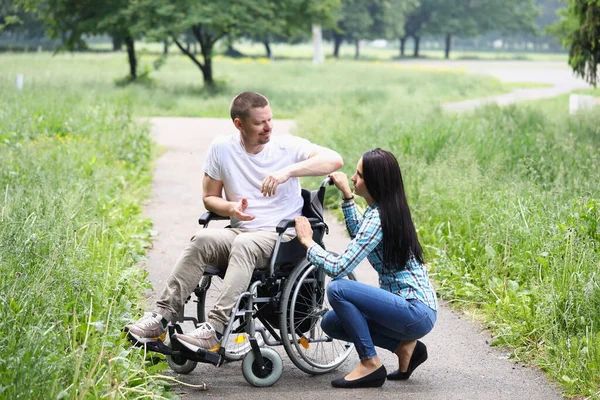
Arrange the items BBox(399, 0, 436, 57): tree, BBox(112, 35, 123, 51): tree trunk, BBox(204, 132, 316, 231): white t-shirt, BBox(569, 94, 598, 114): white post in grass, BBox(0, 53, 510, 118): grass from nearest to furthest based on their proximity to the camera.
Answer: BBox(204, 132, 316, 231): white t-shirt < BBox(569, 94, 598, 114): white post in grass < BBox(0, 53, 510, 118): grass < BBox(112, 35, 123, 51): tree trunk < BBox(399, 0, 436, 57): tree

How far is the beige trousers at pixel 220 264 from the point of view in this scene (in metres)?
4.88

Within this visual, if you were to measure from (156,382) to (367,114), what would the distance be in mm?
12402

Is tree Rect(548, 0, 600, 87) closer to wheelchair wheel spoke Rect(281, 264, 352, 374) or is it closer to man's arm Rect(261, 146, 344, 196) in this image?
man's arm Rect(261, 146, 344, 196)

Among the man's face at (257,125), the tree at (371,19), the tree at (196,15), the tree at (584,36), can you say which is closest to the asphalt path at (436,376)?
A: the man's face at (257,125)

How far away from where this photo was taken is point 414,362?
521 cm

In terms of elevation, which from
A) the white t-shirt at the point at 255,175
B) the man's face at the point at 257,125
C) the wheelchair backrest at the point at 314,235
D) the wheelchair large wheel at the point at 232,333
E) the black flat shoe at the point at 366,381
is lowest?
the black flat shoe at the point at 366,381

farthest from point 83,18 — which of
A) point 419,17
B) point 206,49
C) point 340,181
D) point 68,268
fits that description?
point 419,17

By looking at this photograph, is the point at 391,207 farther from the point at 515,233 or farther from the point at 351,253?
the point at 515,233

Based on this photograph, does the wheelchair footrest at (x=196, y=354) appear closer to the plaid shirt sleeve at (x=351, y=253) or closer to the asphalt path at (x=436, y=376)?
the asphalt path at (x=436, y=376)

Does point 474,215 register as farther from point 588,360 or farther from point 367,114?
point 367,114

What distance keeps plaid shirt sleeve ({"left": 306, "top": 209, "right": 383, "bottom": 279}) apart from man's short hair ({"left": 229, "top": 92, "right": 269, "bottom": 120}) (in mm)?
845

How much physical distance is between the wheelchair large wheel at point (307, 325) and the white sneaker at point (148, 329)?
0.64 m

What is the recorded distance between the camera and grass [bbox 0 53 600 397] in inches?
205

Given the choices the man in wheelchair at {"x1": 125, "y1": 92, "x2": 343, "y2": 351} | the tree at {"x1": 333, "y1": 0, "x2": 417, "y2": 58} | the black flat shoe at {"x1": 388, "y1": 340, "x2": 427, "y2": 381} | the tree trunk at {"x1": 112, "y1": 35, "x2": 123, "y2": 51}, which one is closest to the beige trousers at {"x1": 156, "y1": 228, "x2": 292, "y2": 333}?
the man in wheelchair at {"x1": 125, "y1": 92, "x2": 343, "y2": 351}
